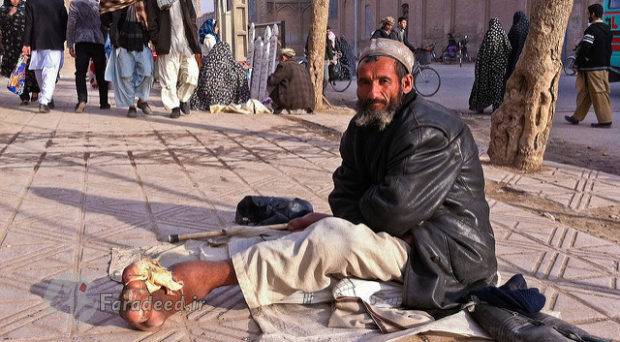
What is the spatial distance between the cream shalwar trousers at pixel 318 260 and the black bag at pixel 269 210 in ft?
3.18

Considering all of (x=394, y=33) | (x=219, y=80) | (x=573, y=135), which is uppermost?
(x=394, y=33)

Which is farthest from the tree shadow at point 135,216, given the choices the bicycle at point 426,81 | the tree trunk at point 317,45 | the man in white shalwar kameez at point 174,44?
the bicycle at point 426,81

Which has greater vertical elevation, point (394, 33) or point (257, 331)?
point (394, 33)

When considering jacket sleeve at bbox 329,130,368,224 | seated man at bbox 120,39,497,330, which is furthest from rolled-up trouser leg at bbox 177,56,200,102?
seated man at bbox 120,39,497,330

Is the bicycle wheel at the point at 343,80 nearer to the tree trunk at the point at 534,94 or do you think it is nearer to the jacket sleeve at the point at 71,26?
the jacket sleeve at the point at 71,26

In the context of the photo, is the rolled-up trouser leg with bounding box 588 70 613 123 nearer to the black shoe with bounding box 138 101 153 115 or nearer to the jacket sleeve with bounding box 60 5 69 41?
the black shoe with bounding box 138 101 153 115

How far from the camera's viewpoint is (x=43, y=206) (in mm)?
3852

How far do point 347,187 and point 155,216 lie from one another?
1466 mm

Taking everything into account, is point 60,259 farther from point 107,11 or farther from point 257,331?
point 107,11

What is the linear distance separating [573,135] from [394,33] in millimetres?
3845

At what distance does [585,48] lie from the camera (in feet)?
26.1

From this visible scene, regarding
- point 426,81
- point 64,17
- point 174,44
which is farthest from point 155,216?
point 426,81

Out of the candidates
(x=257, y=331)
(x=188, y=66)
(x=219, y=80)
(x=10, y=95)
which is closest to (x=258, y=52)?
(x=219, y=80)

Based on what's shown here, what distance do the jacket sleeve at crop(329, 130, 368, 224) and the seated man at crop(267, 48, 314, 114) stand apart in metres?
6.33
